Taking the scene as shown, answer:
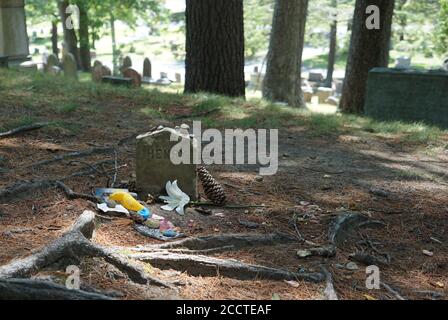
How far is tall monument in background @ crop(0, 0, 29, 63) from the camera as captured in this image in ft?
41.2

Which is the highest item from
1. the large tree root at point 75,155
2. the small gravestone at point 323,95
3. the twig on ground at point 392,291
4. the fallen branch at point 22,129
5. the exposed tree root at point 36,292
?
the fallen branch at point 22,129

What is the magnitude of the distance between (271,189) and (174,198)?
3.41 feet

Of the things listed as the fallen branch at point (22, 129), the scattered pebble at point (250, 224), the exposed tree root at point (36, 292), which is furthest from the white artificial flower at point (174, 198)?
the fallen branch at point (22, 129)

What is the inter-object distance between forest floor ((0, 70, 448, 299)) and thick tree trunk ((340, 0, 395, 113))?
136 inches

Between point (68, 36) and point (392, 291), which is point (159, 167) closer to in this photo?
point (392, 291)

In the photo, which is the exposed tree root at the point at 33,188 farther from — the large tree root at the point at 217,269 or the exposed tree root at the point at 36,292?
the exposed tree root at the point at 36,292

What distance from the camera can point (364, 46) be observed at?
37.9 feet

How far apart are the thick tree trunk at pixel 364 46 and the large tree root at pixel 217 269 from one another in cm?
891

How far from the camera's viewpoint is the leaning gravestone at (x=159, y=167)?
14.4 ft

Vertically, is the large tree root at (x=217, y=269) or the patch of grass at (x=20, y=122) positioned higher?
the patch of grass at (x=20, y=122)

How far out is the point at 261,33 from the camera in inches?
1225

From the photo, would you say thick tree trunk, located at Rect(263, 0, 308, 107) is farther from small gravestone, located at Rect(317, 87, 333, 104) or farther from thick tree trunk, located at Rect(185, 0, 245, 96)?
small gravestone, located at Rect(317, 87, 333, 104)

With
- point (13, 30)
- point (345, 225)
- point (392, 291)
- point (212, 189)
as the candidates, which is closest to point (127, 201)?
point (212, 189)

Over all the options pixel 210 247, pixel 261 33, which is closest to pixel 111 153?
pixel 210 247
